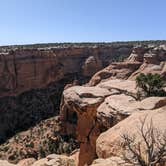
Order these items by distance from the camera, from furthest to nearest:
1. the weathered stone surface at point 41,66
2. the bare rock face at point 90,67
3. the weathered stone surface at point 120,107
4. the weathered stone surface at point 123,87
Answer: the bare rock face at point 90,67, the weathered stone surface at point 41,66, the weathered stone surface at point 123,87, the weathered stone surface at point 120,107

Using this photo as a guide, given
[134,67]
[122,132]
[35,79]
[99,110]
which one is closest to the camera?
[122,132]

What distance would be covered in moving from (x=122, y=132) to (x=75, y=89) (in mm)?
18286

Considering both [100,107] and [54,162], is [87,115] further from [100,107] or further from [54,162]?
[54,162]

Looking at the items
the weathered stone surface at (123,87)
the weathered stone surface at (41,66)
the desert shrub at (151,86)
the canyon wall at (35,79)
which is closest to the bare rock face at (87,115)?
the weathered stone surface at (123,87)

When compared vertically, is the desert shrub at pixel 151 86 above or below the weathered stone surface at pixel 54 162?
above

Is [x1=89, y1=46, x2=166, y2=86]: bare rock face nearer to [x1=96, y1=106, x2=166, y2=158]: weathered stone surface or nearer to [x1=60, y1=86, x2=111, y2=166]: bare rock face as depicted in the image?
[x1=60, y1=86, x2=111, y2=166]: bare rock face

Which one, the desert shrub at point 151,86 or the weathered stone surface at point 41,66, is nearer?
the desert shrub at point 151,86

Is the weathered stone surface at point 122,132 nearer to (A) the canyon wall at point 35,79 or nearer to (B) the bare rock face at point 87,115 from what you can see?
(B) the bare rock face at point 87,115

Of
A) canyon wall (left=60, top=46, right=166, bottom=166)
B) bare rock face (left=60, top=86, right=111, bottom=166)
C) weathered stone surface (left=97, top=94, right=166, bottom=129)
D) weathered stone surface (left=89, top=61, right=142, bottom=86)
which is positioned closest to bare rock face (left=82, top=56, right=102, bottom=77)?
weathered stone surface (left=89, top=61, right=142, bottom=86)

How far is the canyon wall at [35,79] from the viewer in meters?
63.2

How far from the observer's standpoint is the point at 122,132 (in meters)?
22.4

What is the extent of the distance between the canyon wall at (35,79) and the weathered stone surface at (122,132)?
36.3 meters

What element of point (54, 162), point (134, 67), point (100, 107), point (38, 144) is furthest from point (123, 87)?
point (134, 67)

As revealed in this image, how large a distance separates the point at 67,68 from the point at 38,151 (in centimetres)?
3015
